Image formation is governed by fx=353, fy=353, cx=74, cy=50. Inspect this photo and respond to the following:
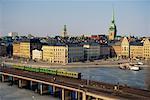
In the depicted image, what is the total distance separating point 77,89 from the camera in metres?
22.3

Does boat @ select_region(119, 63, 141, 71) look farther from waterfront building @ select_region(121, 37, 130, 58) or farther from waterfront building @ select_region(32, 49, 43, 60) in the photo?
waterfront building @ select_region(121, 37, 130, 58)

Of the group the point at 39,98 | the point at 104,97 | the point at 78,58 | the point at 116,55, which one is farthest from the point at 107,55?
the point at 104,97

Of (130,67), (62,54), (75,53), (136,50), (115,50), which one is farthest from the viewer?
(115,50)

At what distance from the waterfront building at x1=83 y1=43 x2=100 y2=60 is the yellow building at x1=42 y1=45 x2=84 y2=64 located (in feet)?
7.10

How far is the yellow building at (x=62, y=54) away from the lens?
53875 mm

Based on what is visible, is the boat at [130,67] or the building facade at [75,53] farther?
the building facade at [75,53]

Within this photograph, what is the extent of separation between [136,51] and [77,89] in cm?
4485

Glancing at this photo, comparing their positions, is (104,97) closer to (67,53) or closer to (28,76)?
(28,76)

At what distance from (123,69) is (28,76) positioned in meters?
20.5

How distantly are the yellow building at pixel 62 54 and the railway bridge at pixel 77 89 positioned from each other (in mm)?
20641

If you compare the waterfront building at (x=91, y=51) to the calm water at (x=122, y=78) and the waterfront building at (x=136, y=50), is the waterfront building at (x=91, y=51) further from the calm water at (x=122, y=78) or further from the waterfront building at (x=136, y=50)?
the calm water at (x=122, y=78)

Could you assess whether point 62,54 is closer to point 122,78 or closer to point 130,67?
point 130,67

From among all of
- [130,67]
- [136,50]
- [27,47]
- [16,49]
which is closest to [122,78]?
[130,67]

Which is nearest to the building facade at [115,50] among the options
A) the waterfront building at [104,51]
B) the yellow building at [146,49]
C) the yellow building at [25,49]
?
the waterfront building at [104,51]
